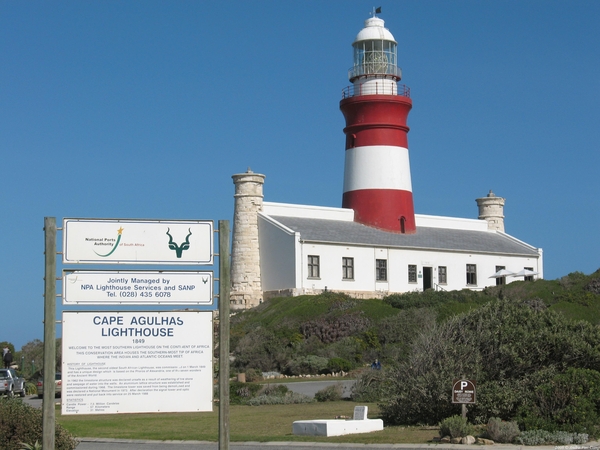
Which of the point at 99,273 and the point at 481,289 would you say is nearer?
the point at 99,273

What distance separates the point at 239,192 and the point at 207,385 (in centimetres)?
3547

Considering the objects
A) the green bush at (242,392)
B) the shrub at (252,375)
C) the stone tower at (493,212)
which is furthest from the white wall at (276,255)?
the stone tower at (493,212)

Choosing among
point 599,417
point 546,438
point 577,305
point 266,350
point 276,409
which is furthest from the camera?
point 577,305

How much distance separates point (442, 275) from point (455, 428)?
111 ft

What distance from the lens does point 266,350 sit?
118ft

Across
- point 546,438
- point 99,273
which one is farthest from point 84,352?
point 546,438

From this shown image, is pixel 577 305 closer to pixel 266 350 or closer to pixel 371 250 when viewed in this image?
pixel 371 250

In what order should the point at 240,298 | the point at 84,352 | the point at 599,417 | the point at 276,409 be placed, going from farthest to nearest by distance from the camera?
the point at 240,298
the point at 276,409
the point at 599,417
the point at 84,352

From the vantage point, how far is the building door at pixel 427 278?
4706cm

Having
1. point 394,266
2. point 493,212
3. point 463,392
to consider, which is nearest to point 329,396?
point 463,392

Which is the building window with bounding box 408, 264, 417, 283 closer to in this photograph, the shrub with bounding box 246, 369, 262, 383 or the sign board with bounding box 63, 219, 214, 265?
the shrub with bounding box 246, 369, 262, 383

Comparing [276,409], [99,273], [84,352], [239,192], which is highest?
[239,192]

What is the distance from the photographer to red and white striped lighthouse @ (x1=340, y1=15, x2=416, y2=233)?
151 ft

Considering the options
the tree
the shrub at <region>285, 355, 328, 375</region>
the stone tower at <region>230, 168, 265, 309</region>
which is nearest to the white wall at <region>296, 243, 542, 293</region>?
the stone tower at <region>230, 168, 265, 309</region>
